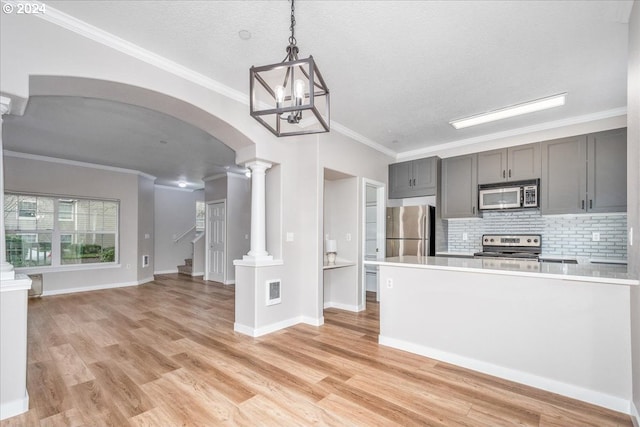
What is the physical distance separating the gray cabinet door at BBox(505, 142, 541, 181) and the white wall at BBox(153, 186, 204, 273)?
28.0ft

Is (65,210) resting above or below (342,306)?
above

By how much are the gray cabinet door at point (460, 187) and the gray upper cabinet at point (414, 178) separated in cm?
18

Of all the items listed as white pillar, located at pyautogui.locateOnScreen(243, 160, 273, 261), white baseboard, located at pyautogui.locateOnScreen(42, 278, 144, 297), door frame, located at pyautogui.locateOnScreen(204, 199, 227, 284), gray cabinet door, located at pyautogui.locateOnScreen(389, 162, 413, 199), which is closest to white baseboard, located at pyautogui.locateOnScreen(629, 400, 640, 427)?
white pillar, located at pyautogui.locateOnScreen(243, 160, 273, 261)

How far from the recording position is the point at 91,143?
204 inches

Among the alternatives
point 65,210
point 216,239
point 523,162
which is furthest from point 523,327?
point 65,210

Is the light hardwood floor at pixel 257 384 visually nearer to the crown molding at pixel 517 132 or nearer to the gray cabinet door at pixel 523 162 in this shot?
the gray cabinet door at pixel 523 162

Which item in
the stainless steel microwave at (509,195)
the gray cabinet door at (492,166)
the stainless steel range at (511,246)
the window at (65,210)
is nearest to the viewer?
the stainless steel microwave at (509,195)

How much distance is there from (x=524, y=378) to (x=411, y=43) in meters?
2.88

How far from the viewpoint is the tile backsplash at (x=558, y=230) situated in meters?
3.96

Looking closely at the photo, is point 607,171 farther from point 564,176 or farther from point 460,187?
point 460,187

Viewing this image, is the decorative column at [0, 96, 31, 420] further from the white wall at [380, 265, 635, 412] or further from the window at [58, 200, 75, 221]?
the window at [58, 200, 75, 221]

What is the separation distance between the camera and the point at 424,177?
5.20m

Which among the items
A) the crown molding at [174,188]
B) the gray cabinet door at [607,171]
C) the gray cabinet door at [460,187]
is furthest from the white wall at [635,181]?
the crown molding at [174,188]

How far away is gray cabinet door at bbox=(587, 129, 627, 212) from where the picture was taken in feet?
12.0
